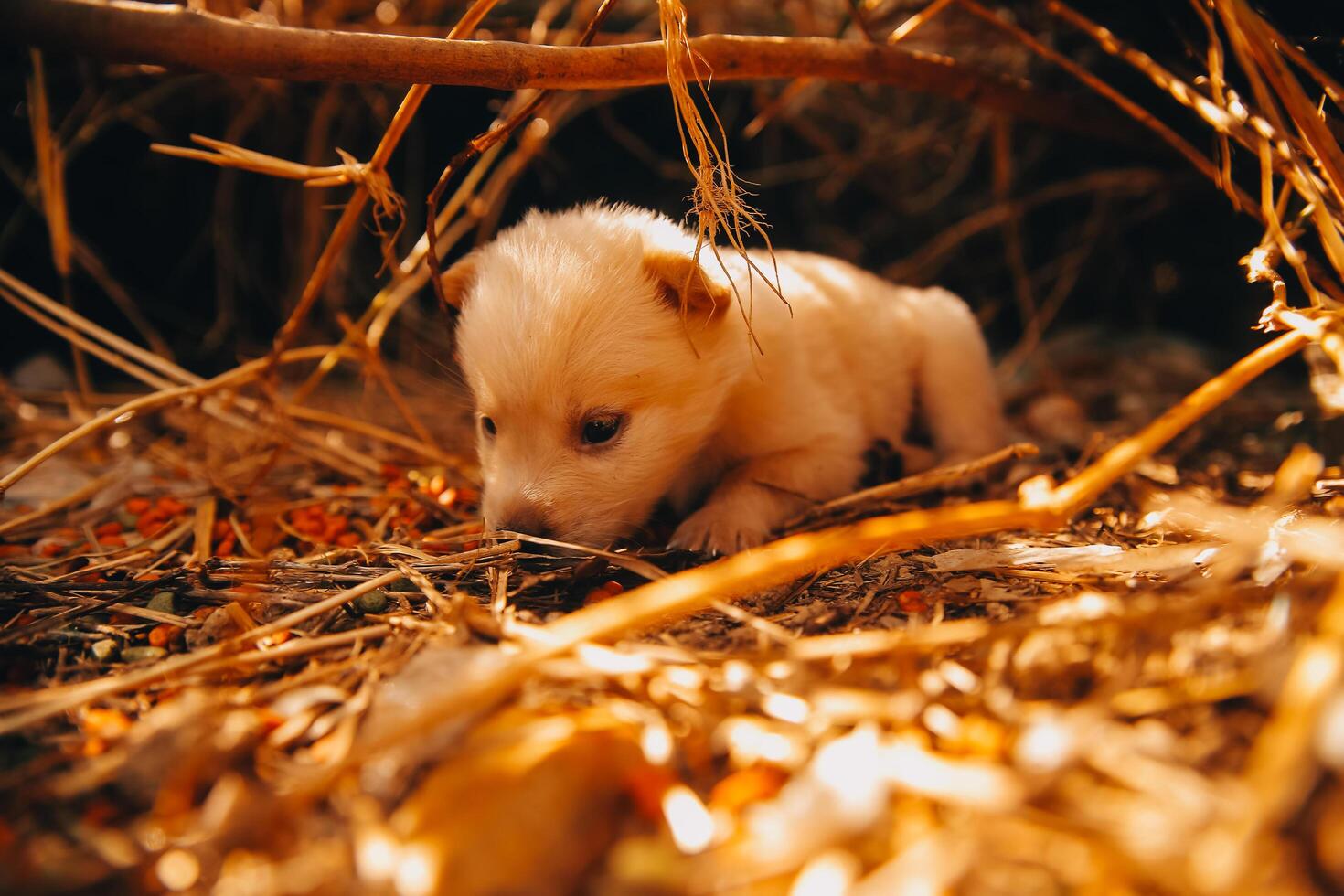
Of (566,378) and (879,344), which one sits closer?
(566,378)

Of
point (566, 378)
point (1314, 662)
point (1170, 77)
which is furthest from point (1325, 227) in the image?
point (566, 378)

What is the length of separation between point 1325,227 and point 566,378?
2.14 metres

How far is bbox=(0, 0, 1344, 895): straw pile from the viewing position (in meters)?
1.27

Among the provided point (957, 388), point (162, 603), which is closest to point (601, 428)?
point (162, 603)

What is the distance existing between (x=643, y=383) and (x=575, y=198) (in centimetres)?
322

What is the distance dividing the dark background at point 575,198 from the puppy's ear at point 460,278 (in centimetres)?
171

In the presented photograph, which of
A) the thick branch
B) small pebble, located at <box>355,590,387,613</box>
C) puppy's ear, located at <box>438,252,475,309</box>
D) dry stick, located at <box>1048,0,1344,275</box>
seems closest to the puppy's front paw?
small pebble, located at <box>355,590,387,613</box>

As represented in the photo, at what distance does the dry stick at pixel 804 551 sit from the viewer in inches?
59.8

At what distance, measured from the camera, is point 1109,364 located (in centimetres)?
502

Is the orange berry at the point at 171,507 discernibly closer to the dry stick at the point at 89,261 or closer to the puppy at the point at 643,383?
the puppy at the point at 643,383

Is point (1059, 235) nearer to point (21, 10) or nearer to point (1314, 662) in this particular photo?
point (1314, 662)

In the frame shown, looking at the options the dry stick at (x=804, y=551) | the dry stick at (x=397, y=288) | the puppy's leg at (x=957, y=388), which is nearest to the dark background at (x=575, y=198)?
the dry stick at (x=397, y=288)

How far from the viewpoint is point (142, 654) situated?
6.97 feet

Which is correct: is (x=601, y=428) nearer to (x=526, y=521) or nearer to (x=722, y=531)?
(x=526, y=521)
